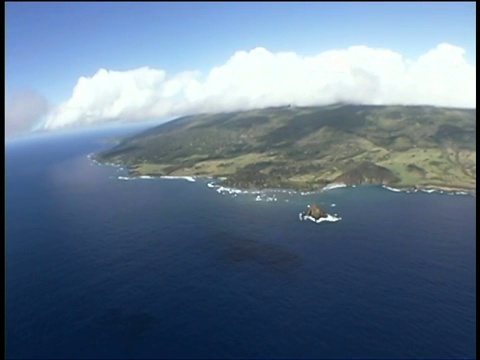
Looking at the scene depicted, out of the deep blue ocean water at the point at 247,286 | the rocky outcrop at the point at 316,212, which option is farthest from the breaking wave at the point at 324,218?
the deep blue ocean water at the point at 247,286

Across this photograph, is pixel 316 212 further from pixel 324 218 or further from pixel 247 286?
pixel 247 286

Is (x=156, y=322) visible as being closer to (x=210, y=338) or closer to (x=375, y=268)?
(x=210, y=338)

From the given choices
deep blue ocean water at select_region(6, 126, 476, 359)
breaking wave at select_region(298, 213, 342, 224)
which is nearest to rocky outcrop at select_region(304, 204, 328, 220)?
breaking wave at select_region(298, 213, 342, 224)

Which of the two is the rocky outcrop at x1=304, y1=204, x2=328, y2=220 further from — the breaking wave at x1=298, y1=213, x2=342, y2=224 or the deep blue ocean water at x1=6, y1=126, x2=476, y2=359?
the deep blue ocean water at x1=6, y1=126, x2=476, y2=359

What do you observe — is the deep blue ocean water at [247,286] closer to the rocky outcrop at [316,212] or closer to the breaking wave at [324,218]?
the breaking wave at [324,218]

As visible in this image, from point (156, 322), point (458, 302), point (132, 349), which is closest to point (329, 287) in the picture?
point (458, 302)
